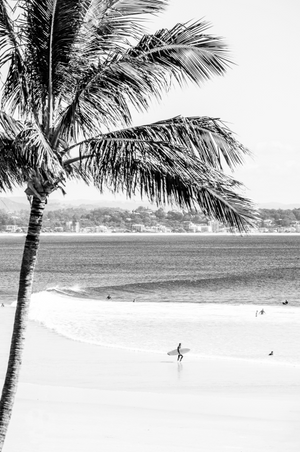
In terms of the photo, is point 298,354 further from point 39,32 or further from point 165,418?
point 39,32

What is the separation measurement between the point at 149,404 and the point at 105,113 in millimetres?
9061

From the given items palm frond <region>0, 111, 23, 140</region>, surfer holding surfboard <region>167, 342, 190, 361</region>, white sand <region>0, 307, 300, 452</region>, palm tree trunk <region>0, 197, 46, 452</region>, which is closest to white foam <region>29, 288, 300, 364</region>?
surfer holding surfboard <region>167, 342, 190, 361</region>

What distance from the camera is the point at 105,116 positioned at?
365 inches

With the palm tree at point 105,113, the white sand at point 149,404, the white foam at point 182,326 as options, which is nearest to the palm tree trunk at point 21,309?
the palm tree at point 105,113

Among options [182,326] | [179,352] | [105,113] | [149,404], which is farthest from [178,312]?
[105,113]

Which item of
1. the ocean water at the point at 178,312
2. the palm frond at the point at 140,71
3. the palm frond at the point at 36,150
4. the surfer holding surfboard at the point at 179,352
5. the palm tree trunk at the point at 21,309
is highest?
the palm frond at the point at 140,71

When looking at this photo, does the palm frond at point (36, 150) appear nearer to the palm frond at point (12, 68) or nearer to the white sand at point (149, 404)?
the palm frond at point (12, 68)

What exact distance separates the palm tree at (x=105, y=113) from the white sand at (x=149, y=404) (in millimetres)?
4547

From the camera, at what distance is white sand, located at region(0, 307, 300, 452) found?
41.9 ft

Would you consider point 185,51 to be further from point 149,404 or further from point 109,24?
point 149,404

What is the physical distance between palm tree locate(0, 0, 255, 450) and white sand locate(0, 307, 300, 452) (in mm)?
4547

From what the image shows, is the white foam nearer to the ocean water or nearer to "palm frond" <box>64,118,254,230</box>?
the ocean water

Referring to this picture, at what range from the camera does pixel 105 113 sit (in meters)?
9.23

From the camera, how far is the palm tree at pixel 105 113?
8266 millimetres
